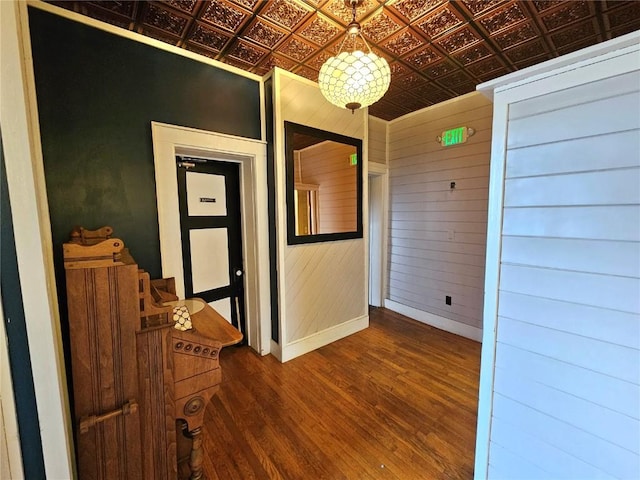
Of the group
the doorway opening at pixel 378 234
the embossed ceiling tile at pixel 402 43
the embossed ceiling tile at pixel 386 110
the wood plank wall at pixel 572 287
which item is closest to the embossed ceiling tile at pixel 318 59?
the embossed ceiling tile at pixel 402 43

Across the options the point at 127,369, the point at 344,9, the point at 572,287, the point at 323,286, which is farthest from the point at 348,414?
the point at 344,9

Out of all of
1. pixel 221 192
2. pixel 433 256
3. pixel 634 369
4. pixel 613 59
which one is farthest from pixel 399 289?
pixel 613 59

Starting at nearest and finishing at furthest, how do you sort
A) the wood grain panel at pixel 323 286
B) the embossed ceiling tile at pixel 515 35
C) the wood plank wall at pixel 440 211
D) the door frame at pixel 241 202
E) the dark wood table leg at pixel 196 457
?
1. the dark wood table leg at pixel 196 457
2. the embossed ceiling tile at pixel 515 35
3. the door frame at pixel 241 202
4. the wood grain panel at pixel 323 286
5. the wood plank wall at pixel 440 211

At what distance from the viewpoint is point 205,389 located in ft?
4.71

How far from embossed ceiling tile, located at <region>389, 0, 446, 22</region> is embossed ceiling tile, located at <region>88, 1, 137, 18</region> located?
5.55 feet

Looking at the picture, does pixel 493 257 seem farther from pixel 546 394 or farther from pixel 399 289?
pixel 399 289

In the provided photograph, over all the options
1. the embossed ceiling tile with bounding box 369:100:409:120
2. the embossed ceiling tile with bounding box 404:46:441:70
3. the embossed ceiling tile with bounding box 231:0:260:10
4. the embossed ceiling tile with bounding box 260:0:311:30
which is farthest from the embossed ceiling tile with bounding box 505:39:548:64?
the embossed ceiling tile with bounding box 231:0:260:10

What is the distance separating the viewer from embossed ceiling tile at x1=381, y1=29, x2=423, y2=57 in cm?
207

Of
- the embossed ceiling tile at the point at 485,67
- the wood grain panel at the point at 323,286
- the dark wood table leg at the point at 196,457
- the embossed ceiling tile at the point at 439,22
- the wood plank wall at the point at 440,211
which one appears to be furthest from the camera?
the wood plank wall at the point at 440,211

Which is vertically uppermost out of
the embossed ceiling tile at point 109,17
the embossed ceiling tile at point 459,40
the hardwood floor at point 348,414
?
the embossed ceiling tile at point 459,40

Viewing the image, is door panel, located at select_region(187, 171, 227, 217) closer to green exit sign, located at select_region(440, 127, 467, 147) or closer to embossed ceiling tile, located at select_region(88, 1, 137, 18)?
embossed ceiling tile, located at select_region(88, 1, 137, 18)

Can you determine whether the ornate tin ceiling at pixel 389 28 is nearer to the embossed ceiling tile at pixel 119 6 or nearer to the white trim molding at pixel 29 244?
the embossed ceiling tile at pixel 119 6

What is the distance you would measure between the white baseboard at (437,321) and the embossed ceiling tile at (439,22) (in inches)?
120

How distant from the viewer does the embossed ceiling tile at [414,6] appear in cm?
174
